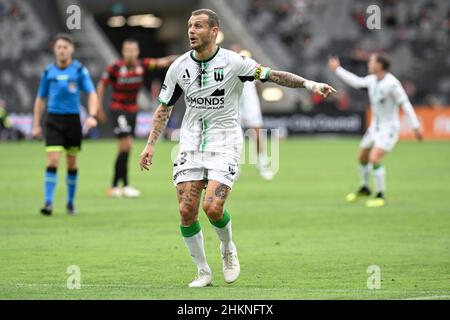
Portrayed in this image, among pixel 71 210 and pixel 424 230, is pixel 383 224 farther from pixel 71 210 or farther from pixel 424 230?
pixel 71 210

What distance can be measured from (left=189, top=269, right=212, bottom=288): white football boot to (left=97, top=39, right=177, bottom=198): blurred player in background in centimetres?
996

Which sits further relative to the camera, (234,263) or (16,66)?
(16,66)

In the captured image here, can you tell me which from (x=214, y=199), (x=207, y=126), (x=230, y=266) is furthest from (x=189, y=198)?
(x=230, y=266)

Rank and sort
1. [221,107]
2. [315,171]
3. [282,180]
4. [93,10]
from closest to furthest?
[221,107] → [282,180] → [315,171] → [93,10]

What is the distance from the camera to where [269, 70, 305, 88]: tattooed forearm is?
9.96 metres

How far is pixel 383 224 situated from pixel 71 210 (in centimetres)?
498

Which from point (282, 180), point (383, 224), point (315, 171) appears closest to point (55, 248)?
point (383, 224)

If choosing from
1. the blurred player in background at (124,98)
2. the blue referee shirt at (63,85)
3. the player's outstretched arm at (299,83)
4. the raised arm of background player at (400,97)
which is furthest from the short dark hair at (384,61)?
the player's outstretched arm at (299,83)

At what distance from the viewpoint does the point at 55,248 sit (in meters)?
13.1

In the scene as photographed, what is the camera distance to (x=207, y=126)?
10234 millimetres

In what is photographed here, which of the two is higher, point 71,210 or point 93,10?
point 93,10

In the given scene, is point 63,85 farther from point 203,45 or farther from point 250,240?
point 203,45

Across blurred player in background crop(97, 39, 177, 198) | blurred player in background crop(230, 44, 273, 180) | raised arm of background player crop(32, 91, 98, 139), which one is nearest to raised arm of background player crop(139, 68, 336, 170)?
raised arm of background player crop(32, 91, 98, 139)

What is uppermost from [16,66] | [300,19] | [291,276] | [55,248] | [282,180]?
[300,19]
